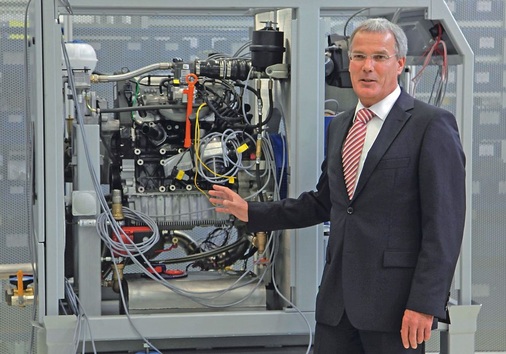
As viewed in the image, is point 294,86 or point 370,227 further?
point 294,86

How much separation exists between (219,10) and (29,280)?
4.18 feet

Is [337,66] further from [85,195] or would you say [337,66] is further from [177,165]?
[85,195]

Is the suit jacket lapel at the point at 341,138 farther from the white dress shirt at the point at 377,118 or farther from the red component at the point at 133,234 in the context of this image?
the red component at the point at 133,234

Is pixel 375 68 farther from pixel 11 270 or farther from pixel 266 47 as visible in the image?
pixel 11 270

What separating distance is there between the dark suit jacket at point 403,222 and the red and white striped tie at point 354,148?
0.18 feet

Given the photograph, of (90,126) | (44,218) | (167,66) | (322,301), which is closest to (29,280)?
(44,218)

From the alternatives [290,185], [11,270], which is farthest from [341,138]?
[11,270]

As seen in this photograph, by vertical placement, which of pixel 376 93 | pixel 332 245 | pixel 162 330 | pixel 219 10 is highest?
pixel 219 10

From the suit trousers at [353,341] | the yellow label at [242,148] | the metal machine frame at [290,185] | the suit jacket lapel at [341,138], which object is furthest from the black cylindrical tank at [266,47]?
the suit trousers at [353,341]

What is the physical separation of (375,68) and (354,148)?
26 cm

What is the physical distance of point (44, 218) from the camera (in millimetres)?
2945

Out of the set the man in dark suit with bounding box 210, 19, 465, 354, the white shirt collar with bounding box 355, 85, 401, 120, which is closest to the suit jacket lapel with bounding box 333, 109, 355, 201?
the man in dark suit with bounding box 210, 19, 465, 354

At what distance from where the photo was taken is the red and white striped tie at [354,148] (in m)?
2.64

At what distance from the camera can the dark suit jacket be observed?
7.98ft
